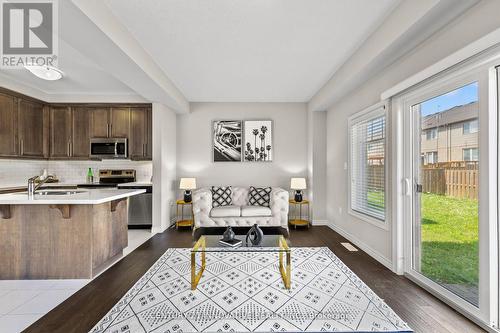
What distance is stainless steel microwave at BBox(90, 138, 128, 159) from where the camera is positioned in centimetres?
457

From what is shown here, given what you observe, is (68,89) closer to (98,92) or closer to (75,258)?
(98,92)

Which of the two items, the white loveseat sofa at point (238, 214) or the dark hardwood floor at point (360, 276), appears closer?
the dark hardwood floor at point (360, 276)

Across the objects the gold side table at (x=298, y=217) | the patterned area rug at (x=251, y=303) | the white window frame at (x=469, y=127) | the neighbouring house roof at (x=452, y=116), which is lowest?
the patterned area rug at (x=251, y=303)

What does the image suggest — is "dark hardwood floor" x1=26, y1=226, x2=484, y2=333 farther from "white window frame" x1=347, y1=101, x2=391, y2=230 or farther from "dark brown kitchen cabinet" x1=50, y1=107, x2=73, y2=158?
"dark brown kitchen cabinet" x1=50, y1=107, x2=73, y2=158

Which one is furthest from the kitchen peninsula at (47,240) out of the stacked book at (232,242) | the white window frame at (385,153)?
the white window frame at (385,153)

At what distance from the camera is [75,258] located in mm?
2498

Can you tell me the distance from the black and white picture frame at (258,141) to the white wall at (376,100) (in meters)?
1.27

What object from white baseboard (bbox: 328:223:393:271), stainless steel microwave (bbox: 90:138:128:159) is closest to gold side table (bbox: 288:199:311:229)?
white baseboard (bbox: 328:223:393:271)

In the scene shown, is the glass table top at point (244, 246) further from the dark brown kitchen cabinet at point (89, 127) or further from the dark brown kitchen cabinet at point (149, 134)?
the dark brown kitchen cabinet at point (89, 127)

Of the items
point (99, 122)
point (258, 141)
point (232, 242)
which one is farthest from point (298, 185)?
point (99, 122)

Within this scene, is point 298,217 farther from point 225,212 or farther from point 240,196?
point 225,212

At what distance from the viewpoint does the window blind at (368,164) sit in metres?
A: 3.03

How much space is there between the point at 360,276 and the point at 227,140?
3575mm

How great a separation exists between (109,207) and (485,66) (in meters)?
4.01
